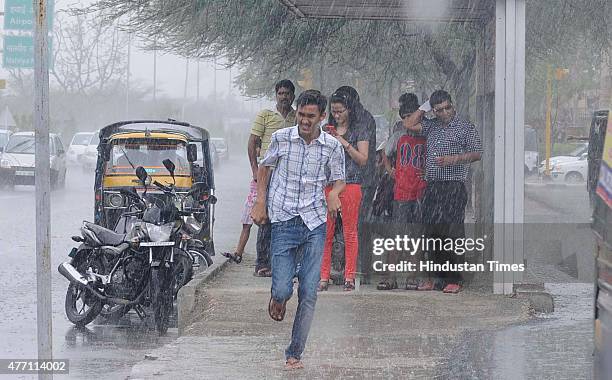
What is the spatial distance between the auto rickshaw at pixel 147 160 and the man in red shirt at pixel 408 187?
3087 millimetres

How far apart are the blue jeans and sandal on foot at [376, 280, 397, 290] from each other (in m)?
3.19

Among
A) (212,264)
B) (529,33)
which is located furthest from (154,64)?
(212,264)

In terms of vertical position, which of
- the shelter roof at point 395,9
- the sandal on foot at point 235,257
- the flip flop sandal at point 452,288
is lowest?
the flip flop sandal at point 452,288

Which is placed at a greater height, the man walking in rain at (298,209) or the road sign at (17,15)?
the road sign at (17,15)

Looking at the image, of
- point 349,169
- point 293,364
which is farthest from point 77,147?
point 293,364

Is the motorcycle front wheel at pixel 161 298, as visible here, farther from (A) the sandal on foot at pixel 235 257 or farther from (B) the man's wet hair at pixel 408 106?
(B) the man's wet hair at pixel 408 106

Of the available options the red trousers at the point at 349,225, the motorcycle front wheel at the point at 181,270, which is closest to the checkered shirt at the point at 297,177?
the red trousers at the point at 349,225

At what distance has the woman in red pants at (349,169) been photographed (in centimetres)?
997

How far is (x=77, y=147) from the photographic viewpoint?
5156 cm

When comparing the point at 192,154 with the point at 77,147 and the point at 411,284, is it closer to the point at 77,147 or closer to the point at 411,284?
the point at 411,284

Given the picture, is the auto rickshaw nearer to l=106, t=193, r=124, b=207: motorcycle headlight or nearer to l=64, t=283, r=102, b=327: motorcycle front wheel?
l=106, t=193, r=124, b=207: motorcycle headlight

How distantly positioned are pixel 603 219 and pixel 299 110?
9.27 ft

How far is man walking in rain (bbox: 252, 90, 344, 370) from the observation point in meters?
7.37
